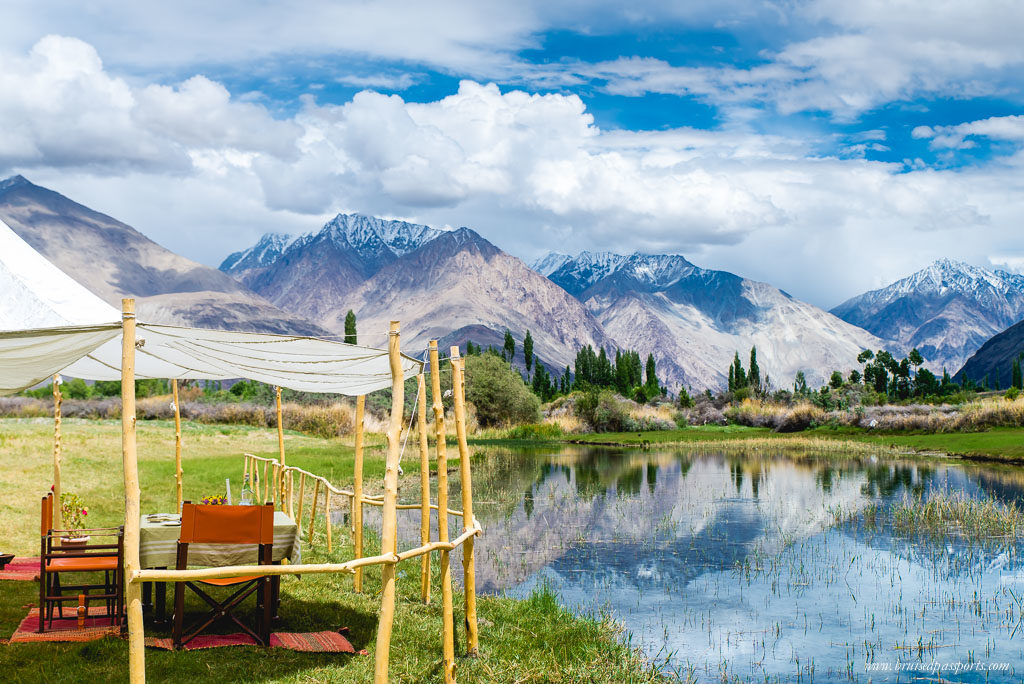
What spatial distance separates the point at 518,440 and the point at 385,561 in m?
38.6

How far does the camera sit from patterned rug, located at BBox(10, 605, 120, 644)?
305 inches

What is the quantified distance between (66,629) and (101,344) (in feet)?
11.2

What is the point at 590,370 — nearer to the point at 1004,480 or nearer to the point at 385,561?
the point at 1004,480

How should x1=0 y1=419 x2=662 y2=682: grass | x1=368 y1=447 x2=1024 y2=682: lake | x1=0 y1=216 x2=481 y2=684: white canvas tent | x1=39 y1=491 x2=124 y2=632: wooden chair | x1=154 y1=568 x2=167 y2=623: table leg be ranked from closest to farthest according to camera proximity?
x1=0 y1=216 x2=481 y2=684: white canvas tent → x1=0 y1=419 x2=662 y2=682: grass → x1=39 y1=491 x2=124 y2=632: wooden chair → x1=154 y1=568 x2=167 y2=623: table leg → x1=368 y1=447 x2=1024 y2=682: lake

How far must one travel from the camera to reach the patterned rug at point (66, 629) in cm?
774

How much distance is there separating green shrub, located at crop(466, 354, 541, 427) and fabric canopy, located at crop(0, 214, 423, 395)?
3801 cm

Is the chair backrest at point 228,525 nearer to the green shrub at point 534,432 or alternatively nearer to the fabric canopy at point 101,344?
the fabric canopy at point 101,344

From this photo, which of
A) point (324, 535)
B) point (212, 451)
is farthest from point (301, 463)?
point (324, 535)

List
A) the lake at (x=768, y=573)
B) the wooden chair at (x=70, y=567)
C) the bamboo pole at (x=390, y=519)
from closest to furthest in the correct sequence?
1. the bamboo pole at (x=390, y=519)
2. the wooden chair at (x=70, y=567)
3. the lake at (x=768, y=573)

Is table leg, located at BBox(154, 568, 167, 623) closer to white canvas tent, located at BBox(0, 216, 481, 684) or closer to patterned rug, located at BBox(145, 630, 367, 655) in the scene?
patterned rug, located at BBox(145, 630, 367, 655)

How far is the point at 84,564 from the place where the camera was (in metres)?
8.44

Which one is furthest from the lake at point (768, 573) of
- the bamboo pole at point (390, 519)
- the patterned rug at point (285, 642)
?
the bamboo pole at point (390, 519)

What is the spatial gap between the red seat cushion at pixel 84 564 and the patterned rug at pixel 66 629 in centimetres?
53

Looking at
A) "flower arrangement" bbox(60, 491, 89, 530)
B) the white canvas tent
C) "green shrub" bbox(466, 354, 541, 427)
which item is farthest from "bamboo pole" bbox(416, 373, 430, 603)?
"green shrub" bbox(466, 354, 541, 427)
